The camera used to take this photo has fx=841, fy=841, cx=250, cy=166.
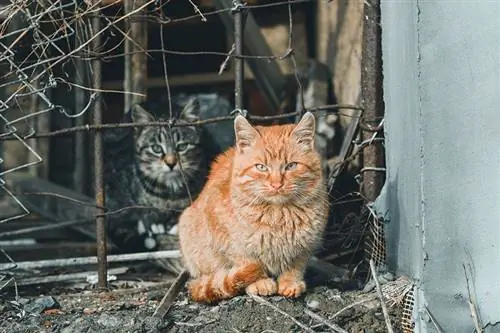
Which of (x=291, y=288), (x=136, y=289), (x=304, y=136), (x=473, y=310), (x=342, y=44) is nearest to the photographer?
(x=473, y=310)

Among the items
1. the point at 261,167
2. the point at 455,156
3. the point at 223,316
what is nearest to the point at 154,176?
the point at 261,167

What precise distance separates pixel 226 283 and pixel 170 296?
41cm

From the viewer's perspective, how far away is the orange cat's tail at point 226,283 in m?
3.91

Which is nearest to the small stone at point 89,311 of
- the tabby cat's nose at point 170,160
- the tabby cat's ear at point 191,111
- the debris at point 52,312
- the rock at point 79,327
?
the debris at point 52,312

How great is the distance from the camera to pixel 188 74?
27.8 ft

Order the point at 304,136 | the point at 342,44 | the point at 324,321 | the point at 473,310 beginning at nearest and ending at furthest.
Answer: the point at 473,310, the point at 324,321, the point at 304,136, the point at 342,44

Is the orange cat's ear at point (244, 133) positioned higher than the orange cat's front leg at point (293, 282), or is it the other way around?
the orange cat's ear at point (244, 133)

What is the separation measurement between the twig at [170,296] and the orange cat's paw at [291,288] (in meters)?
0.55

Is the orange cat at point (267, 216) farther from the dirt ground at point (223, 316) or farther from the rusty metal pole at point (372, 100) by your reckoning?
the rusty metal pole at point (372, 100)

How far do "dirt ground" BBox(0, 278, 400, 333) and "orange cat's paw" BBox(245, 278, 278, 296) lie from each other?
0.13 ft

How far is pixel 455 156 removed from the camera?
3514 millimetres

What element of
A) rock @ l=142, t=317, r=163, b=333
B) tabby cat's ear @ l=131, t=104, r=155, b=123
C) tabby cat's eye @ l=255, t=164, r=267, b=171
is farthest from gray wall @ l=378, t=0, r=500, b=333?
tabby cat's ear @ l=131, t=104, r=155, b=123

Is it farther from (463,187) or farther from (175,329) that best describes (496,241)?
(175,329)

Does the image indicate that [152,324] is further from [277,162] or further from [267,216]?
[277,162]
